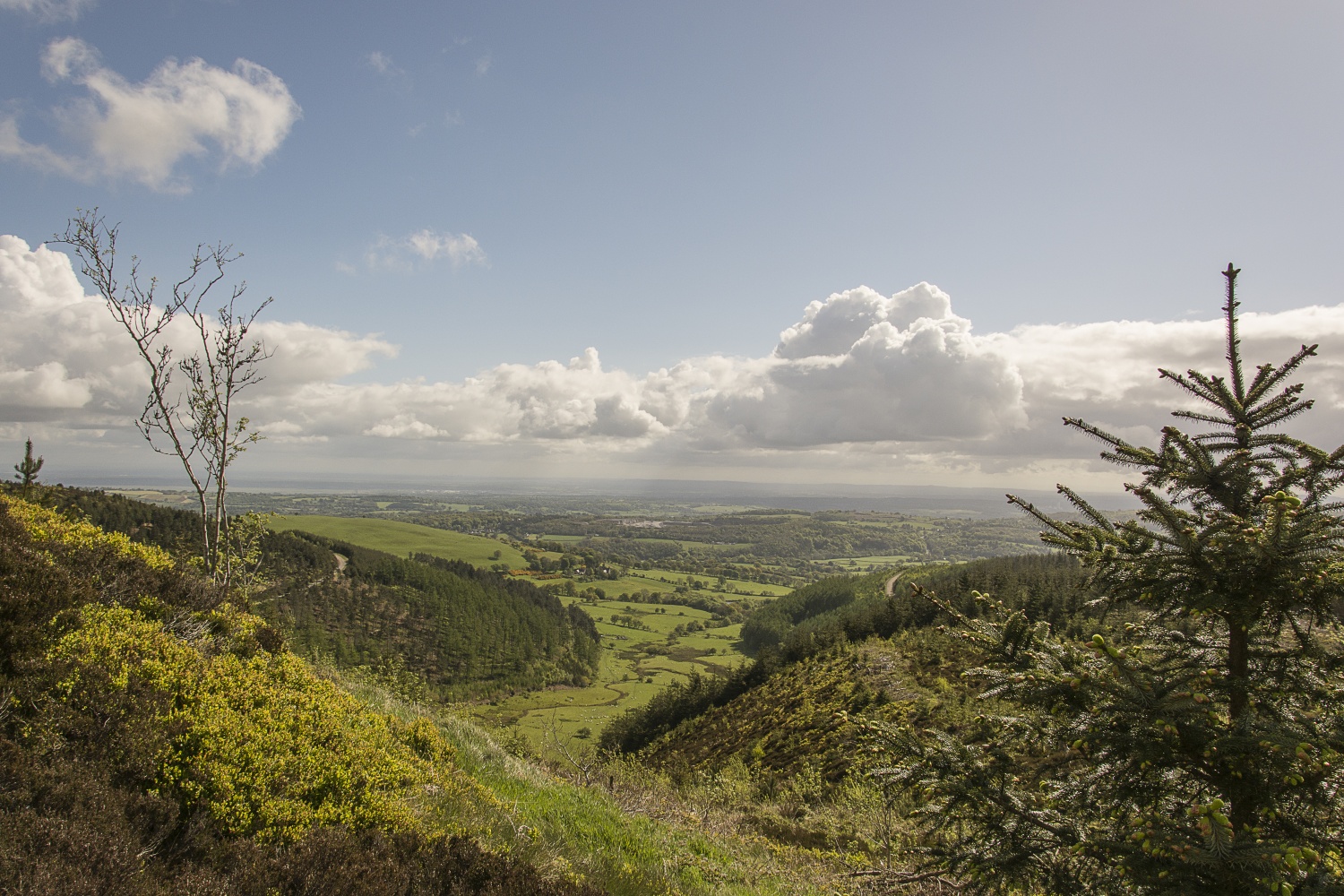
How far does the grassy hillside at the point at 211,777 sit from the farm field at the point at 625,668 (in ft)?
177

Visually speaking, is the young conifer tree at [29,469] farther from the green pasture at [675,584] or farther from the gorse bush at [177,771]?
the green pasture at [675,584]

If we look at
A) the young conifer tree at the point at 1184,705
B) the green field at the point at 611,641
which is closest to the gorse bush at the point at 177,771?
the young conifer tree at the point at 1184,705

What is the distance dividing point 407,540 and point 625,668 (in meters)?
102

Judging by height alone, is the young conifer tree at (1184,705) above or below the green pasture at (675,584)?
above

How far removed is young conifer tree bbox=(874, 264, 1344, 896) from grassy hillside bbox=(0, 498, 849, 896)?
412 cm

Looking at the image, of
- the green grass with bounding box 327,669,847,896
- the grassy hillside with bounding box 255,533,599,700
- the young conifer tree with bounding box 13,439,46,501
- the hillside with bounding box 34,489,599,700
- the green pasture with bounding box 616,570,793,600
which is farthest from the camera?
the green pasture with bounding box 616,570,793,600

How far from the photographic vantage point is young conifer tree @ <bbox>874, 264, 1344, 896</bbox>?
3717mm

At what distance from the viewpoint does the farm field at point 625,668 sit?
240 feet

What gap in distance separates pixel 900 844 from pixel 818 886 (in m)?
4.58

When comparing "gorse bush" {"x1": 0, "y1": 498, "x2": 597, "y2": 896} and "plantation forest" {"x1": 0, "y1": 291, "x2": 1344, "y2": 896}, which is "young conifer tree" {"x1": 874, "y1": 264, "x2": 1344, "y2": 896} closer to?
"plantation forest" {"x1": 0, "y1": 291, "x2": 1344, "y2": 896}

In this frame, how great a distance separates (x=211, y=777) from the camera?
4840 mm

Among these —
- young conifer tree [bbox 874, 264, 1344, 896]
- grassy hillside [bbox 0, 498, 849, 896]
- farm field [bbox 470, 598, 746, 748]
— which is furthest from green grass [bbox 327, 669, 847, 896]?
farm field [bbox 470, 598, 746, 748]

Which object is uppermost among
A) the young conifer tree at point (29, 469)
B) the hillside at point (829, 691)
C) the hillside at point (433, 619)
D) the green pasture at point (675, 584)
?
the young conifer tree at point (29, 469)

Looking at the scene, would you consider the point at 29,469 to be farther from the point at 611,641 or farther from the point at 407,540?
the point at 407,540
